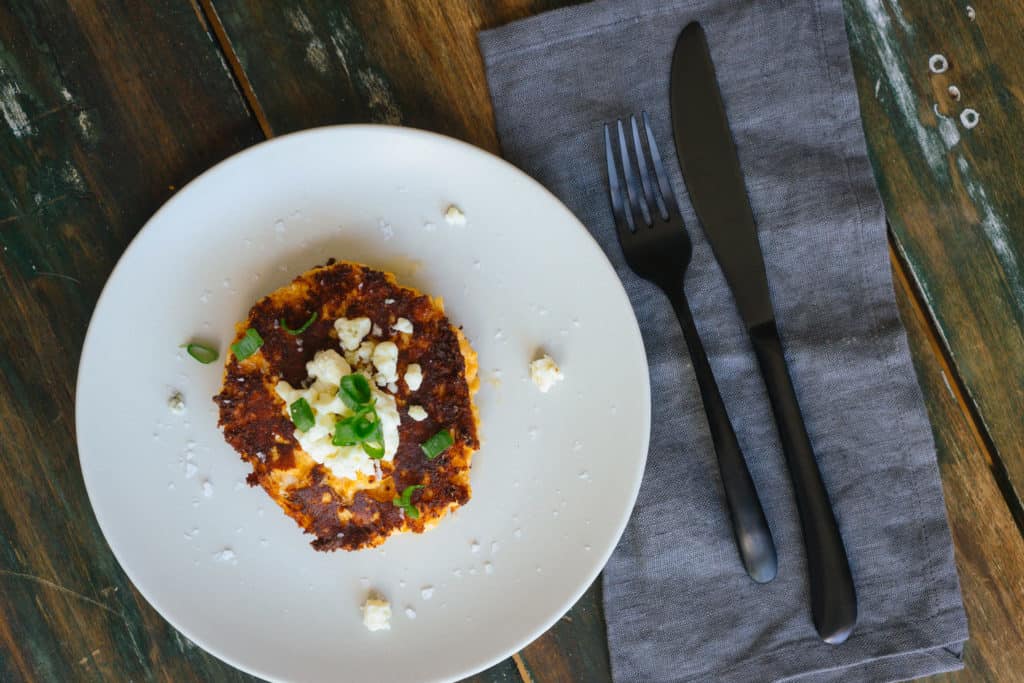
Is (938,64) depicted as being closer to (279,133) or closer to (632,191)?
(632,191)

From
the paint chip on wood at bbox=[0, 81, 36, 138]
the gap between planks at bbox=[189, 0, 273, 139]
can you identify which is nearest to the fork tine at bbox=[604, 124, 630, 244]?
the gap between planks at bbox=[189, 0, 273, 139]

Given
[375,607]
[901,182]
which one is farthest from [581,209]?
[375,607]

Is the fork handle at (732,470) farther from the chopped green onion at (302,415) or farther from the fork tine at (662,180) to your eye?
the chopped green onion at (302,415)

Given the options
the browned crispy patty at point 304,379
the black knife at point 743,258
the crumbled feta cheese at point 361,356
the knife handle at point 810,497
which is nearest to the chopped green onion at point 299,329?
the browned crispy patty at point 304,379

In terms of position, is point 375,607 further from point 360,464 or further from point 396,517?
point 360,464

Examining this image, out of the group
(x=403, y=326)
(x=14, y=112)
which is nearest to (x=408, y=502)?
(x=403, y=326)

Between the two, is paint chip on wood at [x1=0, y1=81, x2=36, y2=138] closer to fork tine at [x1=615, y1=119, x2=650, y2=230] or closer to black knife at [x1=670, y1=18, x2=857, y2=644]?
fork tine at [x1=615, y1=119, x2=650, y2=230]
